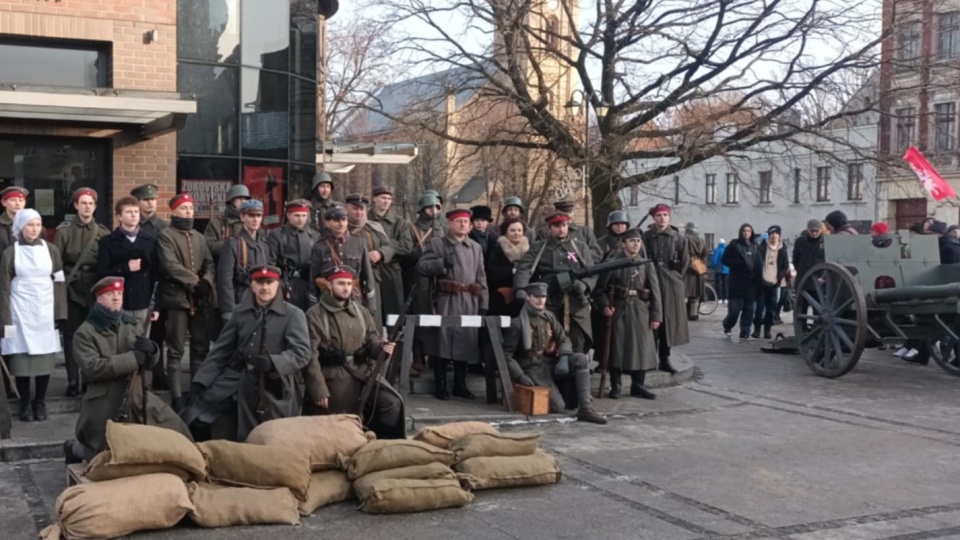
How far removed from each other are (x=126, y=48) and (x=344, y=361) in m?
6.07

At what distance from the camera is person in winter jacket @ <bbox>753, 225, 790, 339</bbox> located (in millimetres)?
16188

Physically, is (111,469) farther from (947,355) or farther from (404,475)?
(947,355)

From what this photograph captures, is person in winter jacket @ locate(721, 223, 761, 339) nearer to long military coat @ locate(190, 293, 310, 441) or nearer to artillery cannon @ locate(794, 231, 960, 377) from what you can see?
artillery cannon @ locate(794, 231, 960, 377)

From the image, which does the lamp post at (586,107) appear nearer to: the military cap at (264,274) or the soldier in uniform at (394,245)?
the soldier in uniform at (394,245)

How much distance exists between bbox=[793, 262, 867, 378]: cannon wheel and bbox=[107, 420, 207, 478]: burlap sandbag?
7981 millimetres

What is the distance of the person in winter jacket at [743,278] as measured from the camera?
52.6 ft

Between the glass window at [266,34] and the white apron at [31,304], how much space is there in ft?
20.8

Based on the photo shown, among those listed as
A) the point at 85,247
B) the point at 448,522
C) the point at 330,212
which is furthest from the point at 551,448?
the point at 85,247

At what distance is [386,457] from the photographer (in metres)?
6.64

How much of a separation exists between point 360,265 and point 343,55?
27256 millimetres

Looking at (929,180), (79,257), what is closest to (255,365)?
(79,257)

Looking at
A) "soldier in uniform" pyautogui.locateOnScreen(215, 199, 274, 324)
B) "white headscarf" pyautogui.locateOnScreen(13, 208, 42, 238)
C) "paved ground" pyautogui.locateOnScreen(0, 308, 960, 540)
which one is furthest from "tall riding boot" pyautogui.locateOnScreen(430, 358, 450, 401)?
"white headscarf" pyautogui.locateOnScreen(13, 208, 42, 238)

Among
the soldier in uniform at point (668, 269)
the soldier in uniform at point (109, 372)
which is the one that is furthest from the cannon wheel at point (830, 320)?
the soldier in uniform at point (109, 372)

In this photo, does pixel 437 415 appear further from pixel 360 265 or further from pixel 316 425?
pixel 316 425
